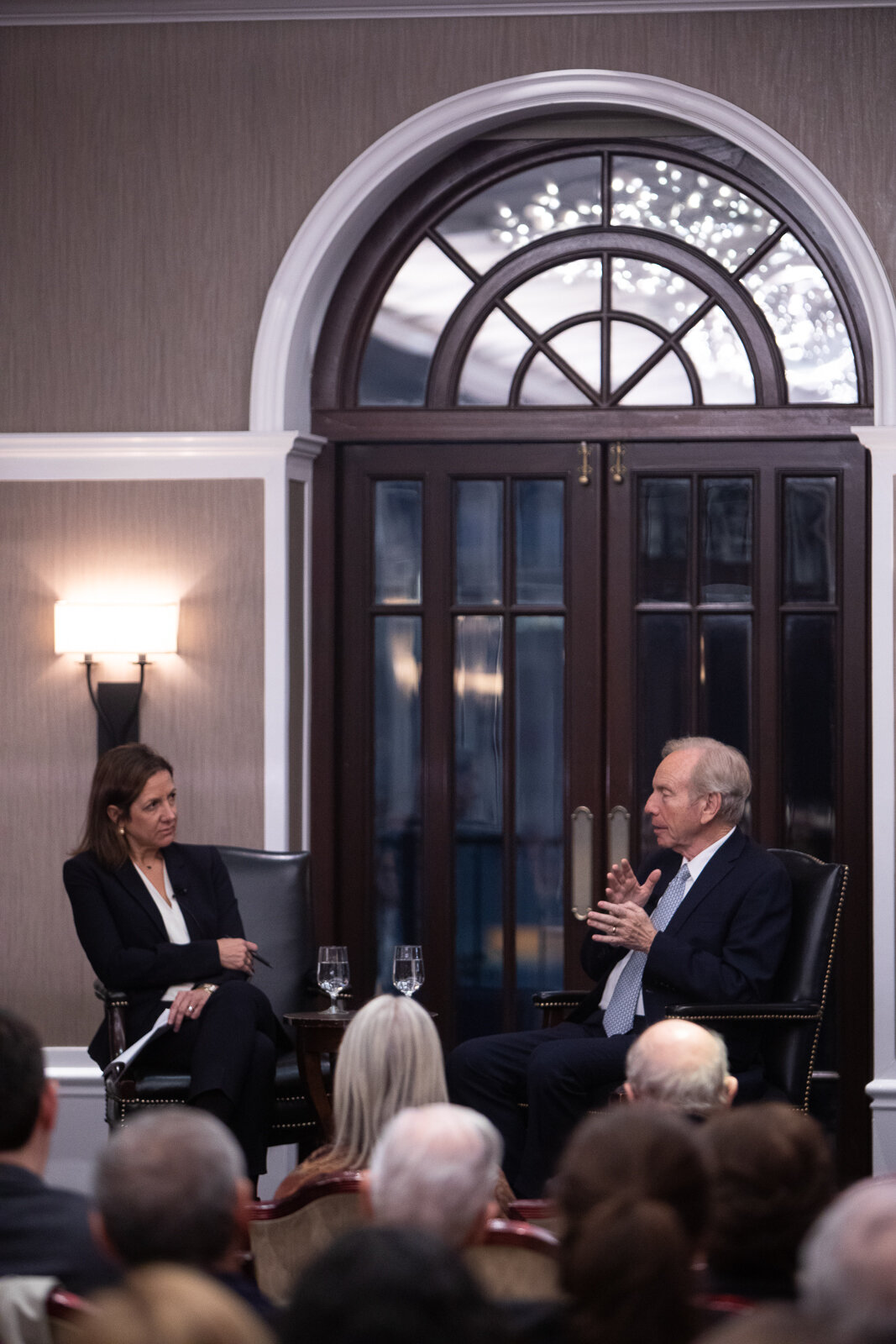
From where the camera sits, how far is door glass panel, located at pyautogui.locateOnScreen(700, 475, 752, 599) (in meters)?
5.00

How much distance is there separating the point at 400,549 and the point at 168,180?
1381 millimetres

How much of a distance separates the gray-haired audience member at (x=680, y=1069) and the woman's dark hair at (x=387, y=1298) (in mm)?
1241

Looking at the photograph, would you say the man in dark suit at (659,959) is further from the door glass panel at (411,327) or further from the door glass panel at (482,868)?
the door glass panel at (411,327)

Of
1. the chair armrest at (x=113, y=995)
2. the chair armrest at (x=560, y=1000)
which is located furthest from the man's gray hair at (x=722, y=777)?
the chair armrest at (x=113, y=995)

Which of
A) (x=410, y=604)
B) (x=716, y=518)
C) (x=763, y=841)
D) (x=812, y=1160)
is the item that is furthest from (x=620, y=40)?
(x=812, y=1160)

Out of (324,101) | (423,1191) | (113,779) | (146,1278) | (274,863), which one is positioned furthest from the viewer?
(324,101)

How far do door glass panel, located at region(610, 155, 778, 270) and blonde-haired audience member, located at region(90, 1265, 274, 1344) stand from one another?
428 centimetres

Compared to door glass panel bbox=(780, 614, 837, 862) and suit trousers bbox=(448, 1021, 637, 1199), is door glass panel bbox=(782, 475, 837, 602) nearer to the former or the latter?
door glass panel bbox=(780, 614, 837, 862)

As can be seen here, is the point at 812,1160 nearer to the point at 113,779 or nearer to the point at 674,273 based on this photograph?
the point at 113,779

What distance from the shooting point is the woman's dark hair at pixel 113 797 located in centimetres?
422

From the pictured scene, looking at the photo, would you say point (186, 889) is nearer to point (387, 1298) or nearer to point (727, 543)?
point (727, 543)

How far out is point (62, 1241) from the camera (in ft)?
6.10

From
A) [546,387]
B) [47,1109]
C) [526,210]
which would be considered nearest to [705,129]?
[526,210]

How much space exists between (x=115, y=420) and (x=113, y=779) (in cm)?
135
